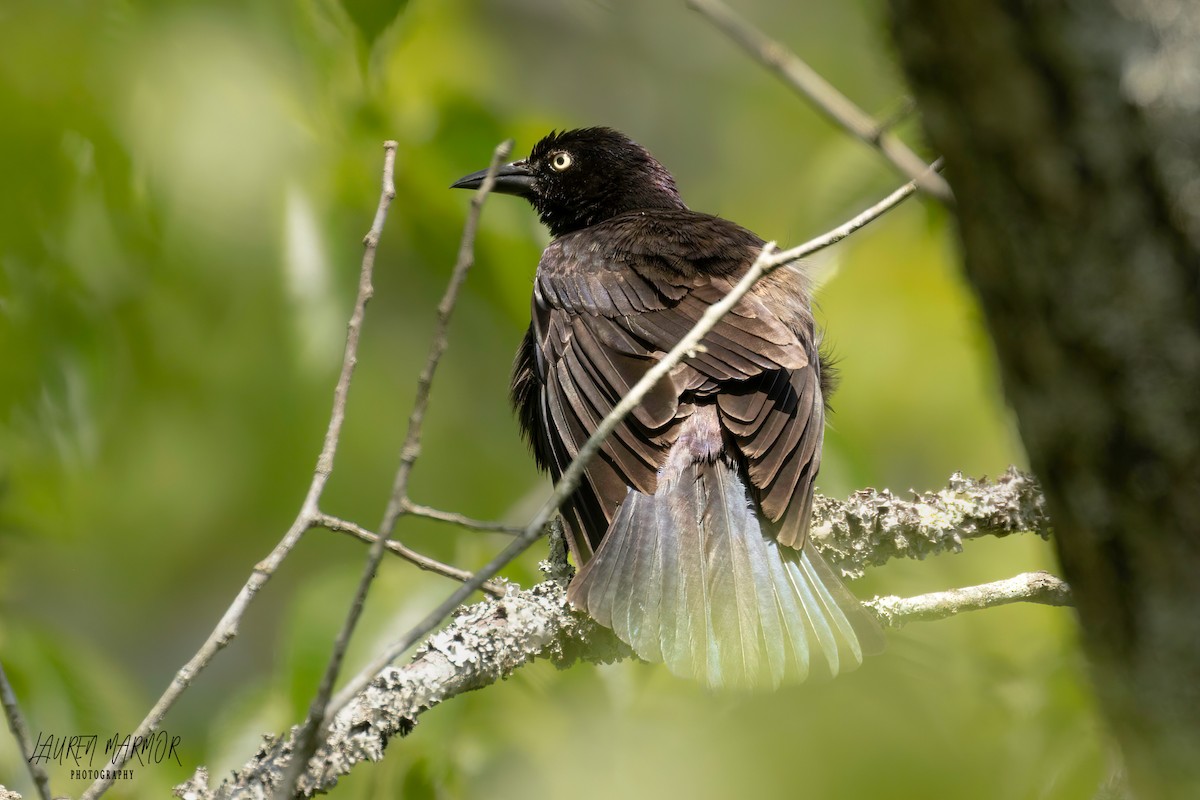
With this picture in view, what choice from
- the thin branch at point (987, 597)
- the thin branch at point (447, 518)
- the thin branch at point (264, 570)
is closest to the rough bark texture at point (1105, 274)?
the thin branch at point (447, 518)

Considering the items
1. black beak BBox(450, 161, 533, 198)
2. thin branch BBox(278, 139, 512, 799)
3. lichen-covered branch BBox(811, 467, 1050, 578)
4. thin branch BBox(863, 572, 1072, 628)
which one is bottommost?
thin branch BBox(278, 139, 512, 799)

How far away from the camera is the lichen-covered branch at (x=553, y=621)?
233 centimetres

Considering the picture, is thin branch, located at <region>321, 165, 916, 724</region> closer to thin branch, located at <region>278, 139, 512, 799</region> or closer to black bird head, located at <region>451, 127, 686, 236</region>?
thin branch, located at <region>278, 139, 512, 799</region>

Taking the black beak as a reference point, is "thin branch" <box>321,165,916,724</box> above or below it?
below

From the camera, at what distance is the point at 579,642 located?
3082 millimetres

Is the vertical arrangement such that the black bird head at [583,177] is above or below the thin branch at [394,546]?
above

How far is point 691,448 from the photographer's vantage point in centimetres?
345

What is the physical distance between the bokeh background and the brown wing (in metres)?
0.34

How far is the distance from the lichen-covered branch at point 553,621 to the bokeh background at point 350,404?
109 millimetres

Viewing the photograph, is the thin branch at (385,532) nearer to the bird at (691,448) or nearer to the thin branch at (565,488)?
the thin branch at (565,488)

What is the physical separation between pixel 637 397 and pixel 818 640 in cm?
116

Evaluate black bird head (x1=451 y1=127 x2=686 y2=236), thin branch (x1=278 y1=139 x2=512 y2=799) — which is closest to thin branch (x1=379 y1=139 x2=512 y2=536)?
thin branch (x1=278 y1=139 x2=512 y2=799)

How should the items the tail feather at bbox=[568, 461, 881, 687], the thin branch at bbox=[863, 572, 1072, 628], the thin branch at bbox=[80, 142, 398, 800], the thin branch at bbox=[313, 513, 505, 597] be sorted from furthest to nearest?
1. the tail feather at bbox=[568, 461, 881, 687]
2. the thin branch at bbox=[863, 572, 1072, 628]
3. the thin branch at bbox=[313, 513, 505, 597]
4. the thin branch at bbox=[80, 142, 398, 800]

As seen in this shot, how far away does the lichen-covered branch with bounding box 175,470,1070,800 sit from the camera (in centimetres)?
233
